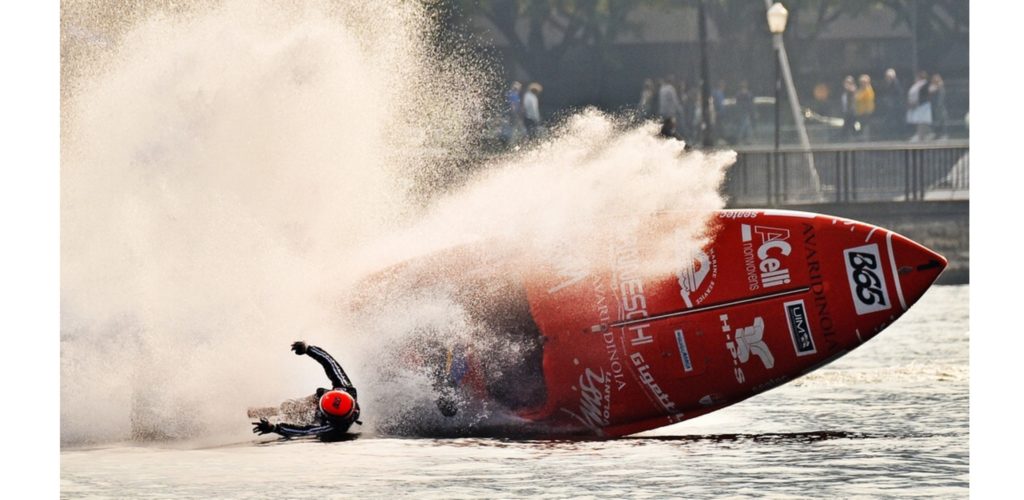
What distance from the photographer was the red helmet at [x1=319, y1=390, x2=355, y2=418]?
15812mm

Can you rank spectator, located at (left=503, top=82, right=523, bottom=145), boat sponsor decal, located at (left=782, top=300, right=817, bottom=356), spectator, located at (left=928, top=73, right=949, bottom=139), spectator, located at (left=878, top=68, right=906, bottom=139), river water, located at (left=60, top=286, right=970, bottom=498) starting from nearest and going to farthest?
river water, located at (left=60, top=286, right=970, bottom=498), boat sponsor decal, located at (left=782, top=300, right=817, bottom=356), spectator, located at (left=503, top=82, right=523, bottom=145), spectator, located at (left=928, top=73, right=949, bottom=139), spectator, located at (left=878, top=68, right=906, bottom=139)

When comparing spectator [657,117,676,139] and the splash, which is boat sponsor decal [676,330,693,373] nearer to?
the splash

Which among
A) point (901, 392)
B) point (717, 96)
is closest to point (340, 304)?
point (901, 392)

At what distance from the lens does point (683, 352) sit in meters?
15.9

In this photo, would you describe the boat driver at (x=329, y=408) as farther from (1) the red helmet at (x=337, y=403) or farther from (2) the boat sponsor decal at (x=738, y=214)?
(2) the boat sponsor decal at (x=738, y=214)

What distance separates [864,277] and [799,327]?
698 mm

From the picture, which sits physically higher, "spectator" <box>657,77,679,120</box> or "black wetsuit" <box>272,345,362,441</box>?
"spectator" <box>657,77,679,120</box>

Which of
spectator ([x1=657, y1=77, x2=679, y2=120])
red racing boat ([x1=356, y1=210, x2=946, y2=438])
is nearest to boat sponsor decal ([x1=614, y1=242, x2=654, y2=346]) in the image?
red racing boat ([x1=356, y1=210, x2=946, y2=438])

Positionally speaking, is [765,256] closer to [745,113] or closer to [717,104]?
[717,104]

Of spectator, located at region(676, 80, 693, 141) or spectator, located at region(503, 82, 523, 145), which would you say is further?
spectator, located at region(676, 80, 693, 141)

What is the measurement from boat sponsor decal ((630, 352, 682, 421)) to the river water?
0.34 meters

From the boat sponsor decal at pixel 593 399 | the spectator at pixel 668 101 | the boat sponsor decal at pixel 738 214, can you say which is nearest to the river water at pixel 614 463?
the boat sponsor decal at pixel 593 399

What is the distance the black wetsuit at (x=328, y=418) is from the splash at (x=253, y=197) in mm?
629

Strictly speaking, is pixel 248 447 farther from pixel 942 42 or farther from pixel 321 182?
pixel 942 42
